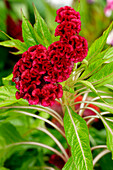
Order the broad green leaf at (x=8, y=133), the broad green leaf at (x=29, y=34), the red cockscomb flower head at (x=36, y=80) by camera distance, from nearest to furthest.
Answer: the red cockscomb flower head at (x=36, y=80) → the broad green leaf at (x=29, y=34) → the broad green leaf at (x=8, y=133)

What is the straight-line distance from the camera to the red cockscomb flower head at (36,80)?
2.09 feet

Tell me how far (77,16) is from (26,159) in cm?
81

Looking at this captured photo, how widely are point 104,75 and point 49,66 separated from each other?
21 cm

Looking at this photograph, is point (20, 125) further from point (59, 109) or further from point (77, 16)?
point (77, 16)

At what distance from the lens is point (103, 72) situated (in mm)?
735

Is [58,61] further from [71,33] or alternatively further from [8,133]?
[8,133]

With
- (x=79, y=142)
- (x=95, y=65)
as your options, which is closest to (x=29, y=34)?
(x=95, y=65)

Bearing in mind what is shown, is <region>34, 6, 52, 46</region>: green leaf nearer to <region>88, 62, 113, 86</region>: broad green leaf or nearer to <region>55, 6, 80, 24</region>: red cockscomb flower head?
<region>55, 6, 80, 24</region>: red cockscomb flower head

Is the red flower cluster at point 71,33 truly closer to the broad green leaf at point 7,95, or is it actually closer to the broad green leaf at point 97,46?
the broad green leaf at point 97,46

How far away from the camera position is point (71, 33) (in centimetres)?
65

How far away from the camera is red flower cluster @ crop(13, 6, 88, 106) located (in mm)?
637

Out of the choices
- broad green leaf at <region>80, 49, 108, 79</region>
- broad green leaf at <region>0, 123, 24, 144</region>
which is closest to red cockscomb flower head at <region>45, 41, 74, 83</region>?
broad green leaf at <region>80, 49, 108, 79</region>

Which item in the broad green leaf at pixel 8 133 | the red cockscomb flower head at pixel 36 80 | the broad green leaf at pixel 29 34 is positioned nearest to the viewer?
the red cockscomb flower head at pixel 36 80

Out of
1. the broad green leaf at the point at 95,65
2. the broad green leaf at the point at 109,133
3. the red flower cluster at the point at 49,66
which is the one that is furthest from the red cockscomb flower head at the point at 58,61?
the broad green leaf at the point at 109,133
